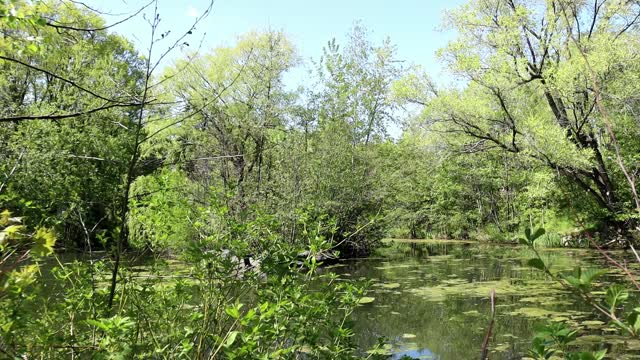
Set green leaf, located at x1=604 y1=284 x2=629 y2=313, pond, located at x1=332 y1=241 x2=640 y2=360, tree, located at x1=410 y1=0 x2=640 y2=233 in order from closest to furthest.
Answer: green leaf, located at x1=604 y1=284 x2=629 y2=313, pond, located at x1=332 y1=241 x2=640 y2=360, tree, located at x1=410 y1=0 x2=640 y2=233

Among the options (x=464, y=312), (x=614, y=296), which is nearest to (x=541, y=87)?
(x=464, y=312)

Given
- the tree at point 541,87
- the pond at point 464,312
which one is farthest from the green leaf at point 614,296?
the tree at point 541,87

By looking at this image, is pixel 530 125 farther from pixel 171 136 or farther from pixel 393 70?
pixel 171 136

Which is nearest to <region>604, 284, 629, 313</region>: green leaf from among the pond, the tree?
the pond

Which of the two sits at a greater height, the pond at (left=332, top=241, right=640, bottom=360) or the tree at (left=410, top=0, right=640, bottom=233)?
the tree at (left=410, top=0, right=640, bottom=233)

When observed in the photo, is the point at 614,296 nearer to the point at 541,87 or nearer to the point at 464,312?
the point at 464,312

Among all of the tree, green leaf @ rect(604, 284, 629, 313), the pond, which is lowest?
the pond

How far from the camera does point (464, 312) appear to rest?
642cm

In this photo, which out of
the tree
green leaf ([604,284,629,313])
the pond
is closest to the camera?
green leaf ([604,284,629,313])

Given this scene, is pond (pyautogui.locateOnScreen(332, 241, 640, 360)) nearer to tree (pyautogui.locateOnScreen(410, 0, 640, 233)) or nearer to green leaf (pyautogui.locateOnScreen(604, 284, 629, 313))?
green leaf (pyautogui.locateOnScreen(604, 284, 629, 313))

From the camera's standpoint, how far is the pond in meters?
4.75

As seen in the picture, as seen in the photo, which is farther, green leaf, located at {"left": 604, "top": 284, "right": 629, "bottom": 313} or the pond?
the pond

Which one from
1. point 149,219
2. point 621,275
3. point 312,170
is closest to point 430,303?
point 621,275

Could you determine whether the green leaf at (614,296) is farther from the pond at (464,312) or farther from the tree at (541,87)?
the tree at (541,87)
